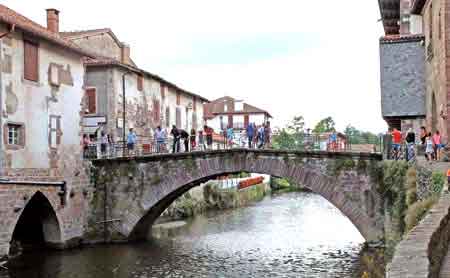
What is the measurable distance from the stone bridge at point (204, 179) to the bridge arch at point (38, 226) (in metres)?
1.63

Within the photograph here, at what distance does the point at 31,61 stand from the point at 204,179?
7047 millimetres

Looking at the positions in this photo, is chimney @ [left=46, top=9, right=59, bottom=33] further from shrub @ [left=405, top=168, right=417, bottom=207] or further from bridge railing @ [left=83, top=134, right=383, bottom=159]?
shrub @ [left=405, top=168, right=417, bottom=207]

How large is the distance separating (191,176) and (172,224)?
6921 mm

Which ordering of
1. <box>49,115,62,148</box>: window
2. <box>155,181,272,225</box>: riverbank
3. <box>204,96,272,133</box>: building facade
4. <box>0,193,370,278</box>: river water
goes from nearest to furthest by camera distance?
<box>0,193,370,278</box>: river water
<box>49,115,62,148</box>: window
<box>155,181,272,225</box>: riverbank
<box>204,96,272,133</box>: building facade

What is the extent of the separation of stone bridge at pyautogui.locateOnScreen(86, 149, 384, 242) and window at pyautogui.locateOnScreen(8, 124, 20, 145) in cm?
425

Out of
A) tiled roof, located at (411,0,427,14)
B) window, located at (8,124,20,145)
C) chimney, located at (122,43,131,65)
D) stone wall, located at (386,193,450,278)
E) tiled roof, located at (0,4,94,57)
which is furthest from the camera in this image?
chimney, located at (122,43,131,65)

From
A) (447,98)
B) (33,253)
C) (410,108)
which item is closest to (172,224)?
(33,253)

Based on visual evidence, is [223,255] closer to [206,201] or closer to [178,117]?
[206,201]

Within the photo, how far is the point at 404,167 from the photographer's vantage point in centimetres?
1628

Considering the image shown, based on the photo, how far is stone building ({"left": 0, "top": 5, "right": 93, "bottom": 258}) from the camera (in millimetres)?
17984

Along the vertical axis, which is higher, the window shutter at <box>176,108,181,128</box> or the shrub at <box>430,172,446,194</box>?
the window shutter at <box>176,108,181,128</box>

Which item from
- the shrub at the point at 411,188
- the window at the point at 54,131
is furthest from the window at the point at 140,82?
the shrub at the point at 411,188

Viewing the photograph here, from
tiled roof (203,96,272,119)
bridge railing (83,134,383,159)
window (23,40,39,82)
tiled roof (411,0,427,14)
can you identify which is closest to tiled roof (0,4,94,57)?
window (23,40,39,82)

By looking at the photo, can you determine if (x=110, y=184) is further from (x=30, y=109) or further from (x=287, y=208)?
(x=287, y=208)
